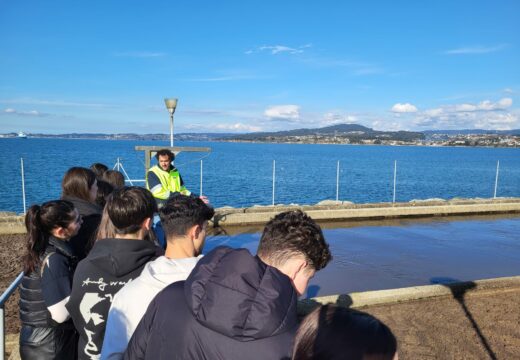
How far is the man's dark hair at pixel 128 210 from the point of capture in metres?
2.31

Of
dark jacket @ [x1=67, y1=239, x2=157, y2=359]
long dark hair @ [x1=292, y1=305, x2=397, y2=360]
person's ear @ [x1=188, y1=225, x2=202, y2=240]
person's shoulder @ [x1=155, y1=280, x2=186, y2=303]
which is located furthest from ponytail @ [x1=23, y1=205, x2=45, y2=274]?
long dark hair @ [x1=292, y1=305, x2=397, y2=360]

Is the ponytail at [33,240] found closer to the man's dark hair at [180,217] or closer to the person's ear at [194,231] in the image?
the man's dark hair at [180,217]

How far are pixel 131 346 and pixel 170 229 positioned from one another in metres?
0.65

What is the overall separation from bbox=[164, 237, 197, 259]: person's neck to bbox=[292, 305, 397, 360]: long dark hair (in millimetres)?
1074

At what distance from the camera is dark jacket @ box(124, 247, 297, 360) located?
1.28 metres

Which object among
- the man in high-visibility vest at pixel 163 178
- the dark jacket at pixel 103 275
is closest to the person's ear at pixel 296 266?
the dark jacket at pixel 103 275

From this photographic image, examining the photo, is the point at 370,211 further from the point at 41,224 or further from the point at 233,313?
the point at 233,313

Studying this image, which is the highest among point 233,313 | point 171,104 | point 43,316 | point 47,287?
point 171,104

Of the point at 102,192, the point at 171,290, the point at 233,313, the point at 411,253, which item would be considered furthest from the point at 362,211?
the point at 233,313

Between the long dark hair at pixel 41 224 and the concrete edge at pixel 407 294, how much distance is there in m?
3.17

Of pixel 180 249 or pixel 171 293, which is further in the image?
pixel 180 249

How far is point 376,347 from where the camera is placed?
1.06 meters

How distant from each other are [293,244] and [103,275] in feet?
3.61

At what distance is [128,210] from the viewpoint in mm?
2314
